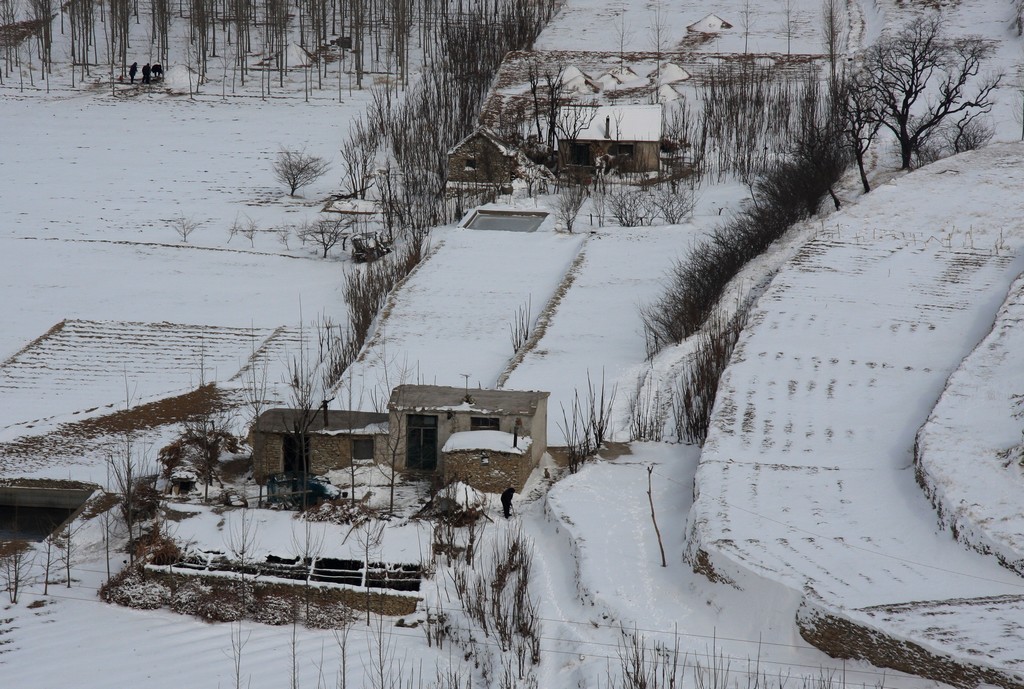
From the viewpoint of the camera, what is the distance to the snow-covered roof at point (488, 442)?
2178cm

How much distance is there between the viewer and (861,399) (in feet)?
80.7

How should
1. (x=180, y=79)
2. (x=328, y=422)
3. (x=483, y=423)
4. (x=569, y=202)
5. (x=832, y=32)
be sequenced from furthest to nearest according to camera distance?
1. (x=180, y=79)
2. (x=832, y=32)
3. (x=569, y=202)
4. (x=328, y=422)
5. (x=483, y=423)

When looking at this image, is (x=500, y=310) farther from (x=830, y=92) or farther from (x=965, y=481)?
(x=830, y=92)

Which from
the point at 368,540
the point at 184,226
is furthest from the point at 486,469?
the point at 184,226

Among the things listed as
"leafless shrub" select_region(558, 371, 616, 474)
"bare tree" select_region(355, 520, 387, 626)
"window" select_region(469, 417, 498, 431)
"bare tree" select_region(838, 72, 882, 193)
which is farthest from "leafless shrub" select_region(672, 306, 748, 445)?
"bare tree" select_region(838, 72, 882, 193)

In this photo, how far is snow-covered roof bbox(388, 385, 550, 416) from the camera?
22.7 meters

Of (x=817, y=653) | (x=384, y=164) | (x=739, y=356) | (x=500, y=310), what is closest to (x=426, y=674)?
(x=817, y=653)

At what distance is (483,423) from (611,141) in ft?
89.9

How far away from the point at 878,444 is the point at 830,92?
2971 centimetres

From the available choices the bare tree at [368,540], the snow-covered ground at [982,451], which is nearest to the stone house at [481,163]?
the snow-covered ground at [982,451]

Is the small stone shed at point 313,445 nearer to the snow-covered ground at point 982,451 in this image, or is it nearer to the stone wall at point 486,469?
the stone wall at point 486,469

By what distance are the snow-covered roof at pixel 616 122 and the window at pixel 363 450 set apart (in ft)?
88.3

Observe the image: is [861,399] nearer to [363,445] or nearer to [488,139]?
[363,445]

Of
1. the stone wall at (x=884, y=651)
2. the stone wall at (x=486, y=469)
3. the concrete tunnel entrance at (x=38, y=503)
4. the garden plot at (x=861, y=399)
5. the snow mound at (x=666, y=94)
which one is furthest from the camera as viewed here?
the snow mound at (x=666, y=94)
